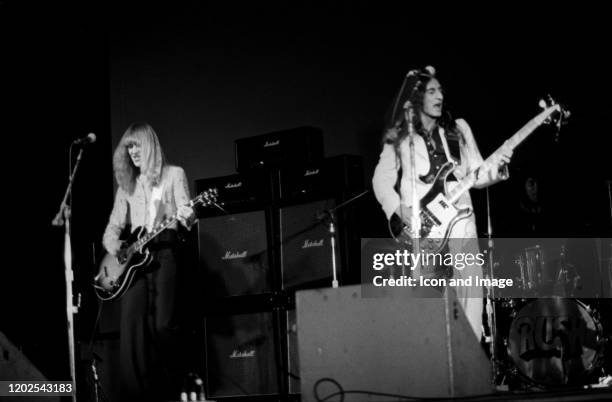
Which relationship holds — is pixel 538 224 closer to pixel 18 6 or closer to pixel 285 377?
pixel 285 377

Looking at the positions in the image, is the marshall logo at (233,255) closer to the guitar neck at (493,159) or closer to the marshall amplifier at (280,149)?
the marshall amplifier at (280,149)

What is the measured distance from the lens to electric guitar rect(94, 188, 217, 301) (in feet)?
15.2

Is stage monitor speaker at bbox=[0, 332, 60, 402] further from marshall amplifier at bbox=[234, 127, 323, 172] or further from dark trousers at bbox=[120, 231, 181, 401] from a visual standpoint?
marshall amplifier at bbox=[234, 127, 323, 172]

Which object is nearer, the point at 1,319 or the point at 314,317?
the point at 314,317

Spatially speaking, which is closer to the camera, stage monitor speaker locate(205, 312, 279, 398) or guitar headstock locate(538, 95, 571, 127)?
guitar headstock locate(538, 95, 571, 127)

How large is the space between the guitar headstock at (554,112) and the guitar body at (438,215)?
52cm

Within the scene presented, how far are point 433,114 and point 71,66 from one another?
283cm

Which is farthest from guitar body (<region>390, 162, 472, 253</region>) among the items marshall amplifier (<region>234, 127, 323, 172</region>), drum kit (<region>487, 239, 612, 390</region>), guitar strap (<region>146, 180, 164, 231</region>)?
guitar strap (<region>146, 180, 164, 231</region>)

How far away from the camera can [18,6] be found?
571 centimetres

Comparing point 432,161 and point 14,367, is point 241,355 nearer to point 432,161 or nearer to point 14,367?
point 14,367

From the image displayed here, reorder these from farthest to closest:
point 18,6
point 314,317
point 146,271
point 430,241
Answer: point 18,6, point 146,271, point 430,241, point 314,317

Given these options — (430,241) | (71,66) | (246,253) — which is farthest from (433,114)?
(71,66)

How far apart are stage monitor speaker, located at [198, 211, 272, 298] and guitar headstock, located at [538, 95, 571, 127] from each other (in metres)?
1.69

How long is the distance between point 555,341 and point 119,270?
2347mm
